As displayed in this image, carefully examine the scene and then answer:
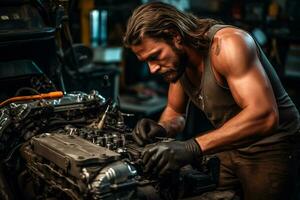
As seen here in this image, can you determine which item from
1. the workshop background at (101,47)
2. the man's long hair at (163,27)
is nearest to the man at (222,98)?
the man's long hair at (163,27)

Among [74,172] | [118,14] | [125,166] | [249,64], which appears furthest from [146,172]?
[118,14]

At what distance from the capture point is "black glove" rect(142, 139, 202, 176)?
1.90m

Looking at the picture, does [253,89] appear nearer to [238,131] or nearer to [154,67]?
[238,131]

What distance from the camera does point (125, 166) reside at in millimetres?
1789

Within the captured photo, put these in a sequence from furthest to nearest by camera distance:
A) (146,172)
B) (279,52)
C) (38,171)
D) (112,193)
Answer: (279,52) → (38,171) → (146,172) → (112,193)

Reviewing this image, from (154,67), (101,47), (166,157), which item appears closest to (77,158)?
(166,157)

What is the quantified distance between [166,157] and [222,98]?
1.77ft

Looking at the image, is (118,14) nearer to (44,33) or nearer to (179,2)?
(179,2)

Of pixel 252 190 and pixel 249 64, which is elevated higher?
pixel 249 64

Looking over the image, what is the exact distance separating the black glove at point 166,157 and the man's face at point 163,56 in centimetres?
40

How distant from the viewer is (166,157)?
6.22 feet

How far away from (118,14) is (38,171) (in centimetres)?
404

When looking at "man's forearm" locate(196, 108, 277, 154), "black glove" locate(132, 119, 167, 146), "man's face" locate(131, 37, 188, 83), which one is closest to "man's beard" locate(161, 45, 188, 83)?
"man's face" locate(131, 37, 188, 83)

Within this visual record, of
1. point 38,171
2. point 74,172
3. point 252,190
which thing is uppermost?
point 74,172
